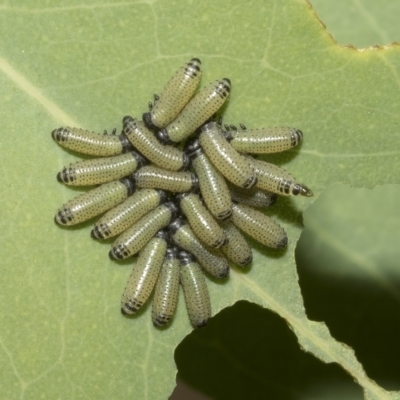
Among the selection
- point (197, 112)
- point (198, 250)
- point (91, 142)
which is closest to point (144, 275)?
point (198, 250)

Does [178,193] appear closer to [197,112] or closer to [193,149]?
[193,149]

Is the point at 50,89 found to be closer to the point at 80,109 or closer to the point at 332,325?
the point at 80,109

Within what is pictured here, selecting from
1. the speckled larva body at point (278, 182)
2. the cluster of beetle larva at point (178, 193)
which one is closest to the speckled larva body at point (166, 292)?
the cluster of beetle larva at point (178, 193)

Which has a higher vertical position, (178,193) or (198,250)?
(178,193)

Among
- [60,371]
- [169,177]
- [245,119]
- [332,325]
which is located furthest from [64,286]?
[332,325]

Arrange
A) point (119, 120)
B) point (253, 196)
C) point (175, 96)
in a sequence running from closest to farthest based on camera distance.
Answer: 1. point (175, 96)
2. point (119, 120)
3. point (253, 196)

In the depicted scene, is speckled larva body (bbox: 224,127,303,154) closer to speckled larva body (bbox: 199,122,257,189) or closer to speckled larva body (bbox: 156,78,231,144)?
speckled larva body (bbox: 199,122,257,189)

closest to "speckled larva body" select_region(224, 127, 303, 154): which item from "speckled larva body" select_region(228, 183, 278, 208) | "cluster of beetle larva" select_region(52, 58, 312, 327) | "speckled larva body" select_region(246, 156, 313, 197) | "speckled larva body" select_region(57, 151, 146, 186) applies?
"cluster of beetle larva" select_region(52, 58, 312, 327)
